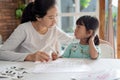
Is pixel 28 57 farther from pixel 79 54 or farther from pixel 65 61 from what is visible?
pixel 79 54

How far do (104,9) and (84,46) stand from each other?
235cm

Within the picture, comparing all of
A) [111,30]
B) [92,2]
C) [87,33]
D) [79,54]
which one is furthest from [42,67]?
[92,2]

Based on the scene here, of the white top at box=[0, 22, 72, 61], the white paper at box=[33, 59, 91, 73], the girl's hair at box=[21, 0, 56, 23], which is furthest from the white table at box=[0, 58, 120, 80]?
the girl's hair at box=[21, 0, 56, 23]

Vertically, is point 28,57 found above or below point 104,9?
below

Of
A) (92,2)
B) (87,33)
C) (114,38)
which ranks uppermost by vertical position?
(92,2)

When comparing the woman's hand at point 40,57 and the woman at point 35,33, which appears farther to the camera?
the woman at point 35,33

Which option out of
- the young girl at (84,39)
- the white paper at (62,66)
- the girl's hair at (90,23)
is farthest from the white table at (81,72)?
the girl's hair at (90,23)

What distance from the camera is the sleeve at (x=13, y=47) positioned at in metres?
1.58

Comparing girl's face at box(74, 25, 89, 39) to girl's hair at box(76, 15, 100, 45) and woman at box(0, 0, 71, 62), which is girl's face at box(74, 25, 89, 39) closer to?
girl's hair at box(76, 15, 100, 45)

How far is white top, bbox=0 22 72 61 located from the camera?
160cm

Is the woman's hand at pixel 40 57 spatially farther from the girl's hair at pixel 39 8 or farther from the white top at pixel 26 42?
the girl's hair at pixel 39 8

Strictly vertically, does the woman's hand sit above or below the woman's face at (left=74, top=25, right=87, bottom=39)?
below

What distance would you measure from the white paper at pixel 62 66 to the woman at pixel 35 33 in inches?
5.9

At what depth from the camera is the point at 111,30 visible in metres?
3.43
